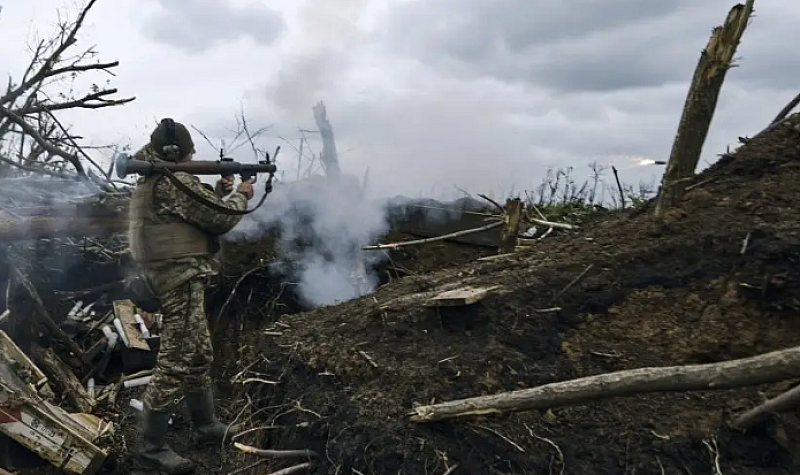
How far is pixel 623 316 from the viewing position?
3336 mm

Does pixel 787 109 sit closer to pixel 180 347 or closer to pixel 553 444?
pixel 553 444

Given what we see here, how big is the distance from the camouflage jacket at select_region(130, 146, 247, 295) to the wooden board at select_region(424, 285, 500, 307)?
2124 millimetres

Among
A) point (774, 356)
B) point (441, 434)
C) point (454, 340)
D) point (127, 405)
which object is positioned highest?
point (774, 356)

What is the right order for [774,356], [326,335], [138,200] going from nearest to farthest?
1. [774,356]
2. [326,335]
3. [138,200]

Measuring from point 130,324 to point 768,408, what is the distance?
6.39 metres

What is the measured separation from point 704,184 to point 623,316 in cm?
121

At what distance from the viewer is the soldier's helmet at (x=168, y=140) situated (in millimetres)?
5090

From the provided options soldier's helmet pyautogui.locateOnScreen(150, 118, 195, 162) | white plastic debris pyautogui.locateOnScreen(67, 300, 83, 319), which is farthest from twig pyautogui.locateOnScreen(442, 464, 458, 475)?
white plastic debris pyautogui.locateOnScreen(67, 300, 83, 319)

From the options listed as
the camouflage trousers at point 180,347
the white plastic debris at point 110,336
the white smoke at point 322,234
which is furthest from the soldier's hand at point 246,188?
the white plastic debris at point 110,336

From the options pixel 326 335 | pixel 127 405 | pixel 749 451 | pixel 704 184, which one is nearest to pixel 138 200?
pixel 326 335

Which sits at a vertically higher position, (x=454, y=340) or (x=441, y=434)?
(x=454, y=340)

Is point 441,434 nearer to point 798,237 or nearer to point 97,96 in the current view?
point 798,237

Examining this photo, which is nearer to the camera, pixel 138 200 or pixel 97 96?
pixel 138 200

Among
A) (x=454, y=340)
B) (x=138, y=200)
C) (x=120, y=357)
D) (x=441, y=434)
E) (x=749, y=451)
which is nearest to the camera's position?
(x=749, y=451)
